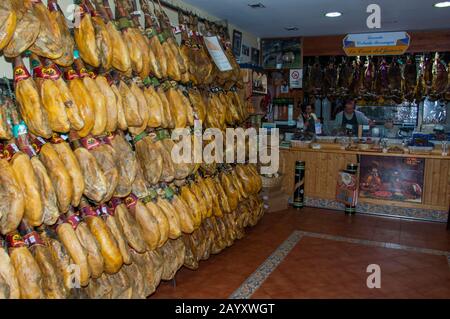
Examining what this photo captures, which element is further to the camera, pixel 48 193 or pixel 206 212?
pixel 206 212

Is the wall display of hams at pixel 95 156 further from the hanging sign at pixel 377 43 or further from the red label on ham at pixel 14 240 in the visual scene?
the hanging sign at pixel 377 43

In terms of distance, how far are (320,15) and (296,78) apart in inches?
81.5

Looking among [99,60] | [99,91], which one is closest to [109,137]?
[99,91]

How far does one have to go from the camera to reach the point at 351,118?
24.6 ft

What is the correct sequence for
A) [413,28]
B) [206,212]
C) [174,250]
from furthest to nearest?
1. [413,28]
2. [206,212]
3. [174,250]

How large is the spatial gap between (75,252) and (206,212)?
1.56 m

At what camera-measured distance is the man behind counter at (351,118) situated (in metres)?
7.40

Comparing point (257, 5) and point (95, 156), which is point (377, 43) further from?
point (95, 156)

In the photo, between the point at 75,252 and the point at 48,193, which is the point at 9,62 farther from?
the point at 75,252

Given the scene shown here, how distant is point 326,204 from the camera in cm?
623

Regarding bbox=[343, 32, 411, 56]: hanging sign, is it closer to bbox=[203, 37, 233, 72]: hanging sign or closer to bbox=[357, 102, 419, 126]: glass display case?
bbox=[357, 102, 419, 126]: glass display case

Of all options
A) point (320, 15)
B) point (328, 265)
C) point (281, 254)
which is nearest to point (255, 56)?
point (320, 15)

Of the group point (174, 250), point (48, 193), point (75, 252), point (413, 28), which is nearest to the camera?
point (48, 193)

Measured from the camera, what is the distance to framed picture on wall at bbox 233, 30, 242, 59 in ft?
19.4
